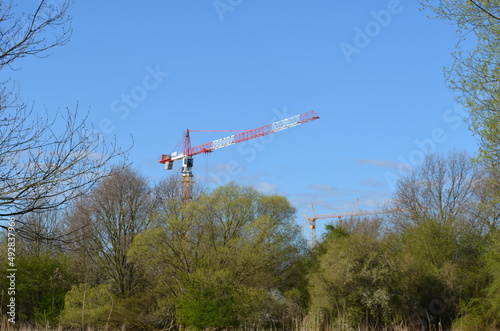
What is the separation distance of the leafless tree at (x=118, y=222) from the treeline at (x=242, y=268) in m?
0.08

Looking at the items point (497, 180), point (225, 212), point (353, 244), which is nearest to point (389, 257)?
point (353, 244)

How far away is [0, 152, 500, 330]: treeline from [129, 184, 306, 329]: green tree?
2.9 inches

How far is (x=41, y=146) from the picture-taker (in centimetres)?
798

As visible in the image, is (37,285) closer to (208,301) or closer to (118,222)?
(118,222)

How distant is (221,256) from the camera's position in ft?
119

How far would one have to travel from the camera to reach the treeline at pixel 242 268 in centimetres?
3412

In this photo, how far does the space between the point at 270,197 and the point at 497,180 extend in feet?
97.1

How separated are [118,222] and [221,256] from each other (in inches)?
330

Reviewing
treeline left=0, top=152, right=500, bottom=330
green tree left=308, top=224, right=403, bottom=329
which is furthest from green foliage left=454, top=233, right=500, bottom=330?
green tree left=308, top=224, right=403, bottom=329

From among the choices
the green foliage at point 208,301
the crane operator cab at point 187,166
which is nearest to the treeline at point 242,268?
the green foliage at point 208,301

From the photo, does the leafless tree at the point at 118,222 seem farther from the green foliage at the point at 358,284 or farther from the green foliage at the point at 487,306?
the green foliage at the point at 487,306

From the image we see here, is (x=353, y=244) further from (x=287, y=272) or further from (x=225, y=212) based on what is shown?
(x=225, y=212)

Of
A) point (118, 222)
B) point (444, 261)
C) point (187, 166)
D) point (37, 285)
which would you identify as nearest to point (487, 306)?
point (444, 261)

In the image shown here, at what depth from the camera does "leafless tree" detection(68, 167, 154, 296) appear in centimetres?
3909
